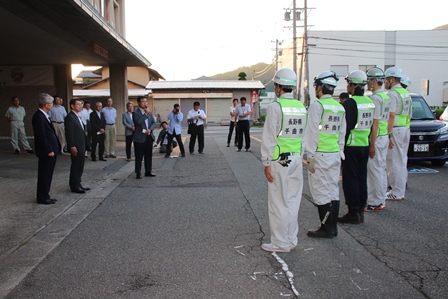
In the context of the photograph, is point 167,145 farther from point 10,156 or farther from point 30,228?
point 30,228

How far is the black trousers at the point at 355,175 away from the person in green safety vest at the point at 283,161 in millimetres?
1455

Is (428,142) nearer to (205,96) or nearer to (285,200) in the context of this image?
(285,200)

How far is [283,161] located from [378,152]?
2.56 meters

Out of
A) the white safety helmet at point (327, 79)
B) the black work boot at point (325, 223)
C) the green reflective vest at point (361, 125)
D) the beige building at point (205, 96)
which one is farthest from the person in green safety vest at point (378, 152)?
the beige building at point (205, 96)

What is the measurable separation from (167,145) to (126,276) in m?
10.0

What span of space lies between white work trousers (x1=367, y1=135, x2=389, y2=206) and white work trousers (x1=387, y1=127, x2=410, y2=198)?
765 millimetres

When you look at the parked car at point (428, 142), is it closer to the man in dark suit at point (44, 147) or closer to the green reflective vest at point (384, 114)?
the green reflective vest at point (384, 114)

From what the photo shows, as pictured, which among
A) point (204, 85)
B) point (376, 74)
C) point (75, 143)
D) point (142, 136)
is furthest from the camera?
point (204, 85)

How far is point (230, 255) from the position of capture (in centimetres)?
471

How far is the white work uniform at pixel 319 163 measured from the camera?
5.12 m

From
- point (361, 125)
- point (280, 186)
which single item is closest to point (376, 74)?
point (361, 125)

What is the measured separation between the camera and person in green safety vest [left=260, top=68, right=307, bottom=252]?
4723mm

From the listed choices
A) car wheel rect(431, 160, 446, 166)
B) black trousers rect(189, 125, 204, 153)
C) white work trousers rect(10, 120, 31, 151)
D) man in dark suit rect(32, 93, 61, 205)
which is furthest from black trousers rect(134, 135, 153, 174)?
car wheel rect(431, 160, 446, 166)

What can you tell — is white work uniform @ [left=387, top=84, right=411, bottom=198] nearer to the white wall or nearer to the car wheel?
the car wheel
